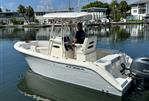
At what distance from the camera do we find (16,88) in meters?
13.6

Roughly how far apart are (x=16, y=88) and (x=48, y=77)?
5.04 ft

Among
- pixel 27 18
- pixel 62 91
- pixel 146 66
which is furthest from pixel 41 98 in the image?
pixel 27 18

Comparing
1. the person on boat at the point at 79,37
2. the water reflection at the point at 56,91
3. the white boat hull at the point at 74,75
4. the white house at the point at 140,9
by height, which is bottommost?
the water reflection at the point at 56,91

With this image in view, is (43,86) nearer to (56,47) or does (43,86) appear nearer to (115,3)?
(56,47)

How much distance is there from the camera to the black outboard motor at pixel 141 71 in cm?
1073

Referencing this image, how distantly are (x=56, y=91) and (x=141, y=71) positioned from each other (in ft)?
12.7

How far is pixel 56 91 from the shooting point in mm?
12812

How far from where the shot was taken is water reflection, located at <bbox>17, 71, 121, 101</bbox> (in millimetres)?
11762

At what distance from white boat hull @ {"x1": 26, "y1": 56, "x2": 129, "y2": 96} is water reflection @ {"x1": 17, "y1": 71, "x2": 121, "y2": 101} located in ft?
0.71

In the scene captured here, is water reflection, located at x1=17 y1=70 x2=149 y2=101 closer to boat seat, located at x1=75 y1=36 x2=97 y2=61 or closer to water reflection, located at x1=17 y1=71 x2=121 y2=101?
water reflection, located at x1=17 y1=71 x2=121 y2=101

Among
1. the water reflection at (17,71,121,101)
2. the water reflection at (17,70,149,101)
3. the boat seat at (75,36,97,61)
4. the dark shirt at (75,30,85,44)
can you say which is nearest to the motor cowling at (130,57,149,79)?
the water reflection at (17,70,149,101)

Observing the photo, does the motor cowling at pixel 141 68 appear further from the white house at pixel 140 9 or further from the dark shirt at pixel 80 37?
the white house at pixel 140 9

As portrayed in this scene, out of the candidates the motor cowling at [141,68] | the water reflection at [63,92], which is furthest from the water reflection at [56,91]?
the motor cowling at [141,68]

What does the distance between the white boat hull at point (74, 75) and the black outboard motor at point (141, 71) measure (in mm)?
687
